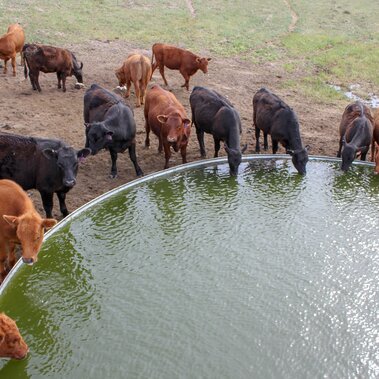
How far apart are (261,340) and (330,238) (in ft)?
8.06

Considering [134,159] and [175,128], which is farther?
[134,159]

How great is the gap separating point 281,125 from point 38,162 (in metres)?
4.69

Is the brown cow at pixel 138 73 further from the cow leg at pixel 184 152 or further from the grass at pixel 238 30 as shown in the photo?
the grass at pixel 238 30

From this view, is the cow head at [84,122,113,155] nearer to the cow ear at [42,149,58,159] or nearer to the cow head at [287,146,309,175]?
the cow ear at [42,149,58,159]

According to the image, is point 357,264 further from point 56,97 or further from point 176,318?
point 56,97

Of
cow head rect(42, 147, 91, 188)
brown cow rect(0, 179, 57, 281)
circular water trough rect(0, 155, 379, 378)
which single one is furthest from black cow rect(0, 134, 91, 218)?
brown cow rect(0, 179, 57, 281)

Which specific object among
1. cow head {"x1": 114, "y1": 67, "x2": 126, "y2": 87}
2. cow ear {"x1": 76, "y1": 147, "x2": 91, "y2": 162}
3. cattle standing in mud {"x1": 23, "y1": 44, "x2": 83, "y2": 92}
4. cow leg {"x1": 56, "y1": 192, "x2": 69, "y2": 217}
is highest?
cattle standing in mud {"x1": 23, "y1": 44, "x2": 83, "y2": 92}

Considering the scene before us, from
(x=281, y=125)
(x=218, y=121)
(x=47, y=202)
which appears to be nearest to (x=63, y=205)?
(x=47, y=202)

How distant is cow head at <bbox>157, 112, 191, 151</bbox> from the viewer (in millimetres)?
9945

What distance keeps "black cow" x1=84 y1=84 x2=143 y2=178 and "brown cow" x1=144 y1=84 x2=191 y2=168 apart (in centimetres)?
57

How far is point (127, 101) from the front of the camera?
13.9 m

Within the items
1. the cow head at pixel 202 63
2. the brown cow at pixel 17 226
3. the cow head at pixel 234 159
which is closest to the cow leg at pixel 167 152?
the cow head at pixel 234 159

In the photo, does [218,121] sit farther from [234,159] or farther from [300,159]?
[300,159]

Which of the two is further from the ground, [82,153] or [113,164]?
[82,153]
